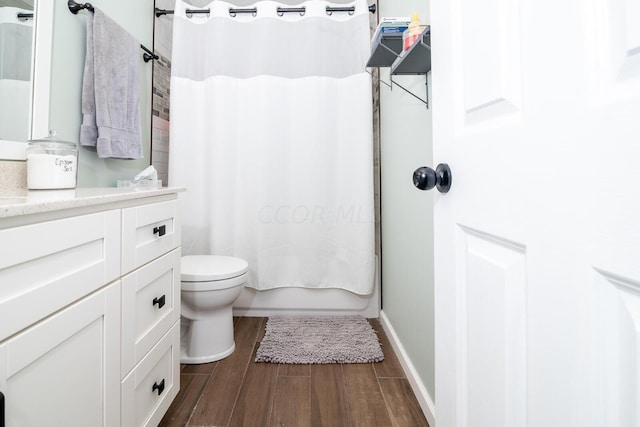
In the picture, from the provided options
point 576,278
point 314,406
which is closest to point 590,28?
point 576,278

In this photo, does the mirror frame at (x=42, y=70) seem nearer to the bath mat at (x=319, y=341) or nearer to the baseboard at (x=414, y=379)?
the bath mat at (x=319, y=341)

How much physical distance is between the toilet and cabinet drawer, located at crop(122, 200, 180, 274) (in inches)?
13.7

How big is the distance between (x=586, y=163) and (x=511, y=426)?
0.37 meters

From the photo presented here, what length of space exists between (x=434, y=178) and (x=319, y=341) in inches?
57.1

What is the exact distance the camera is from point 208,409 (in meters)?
1.30

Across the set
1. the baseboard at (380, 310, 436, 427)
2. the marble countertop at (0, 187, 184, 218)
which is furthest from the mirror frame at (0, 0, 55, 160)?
the baseboard at (380, 310, 436, 427)

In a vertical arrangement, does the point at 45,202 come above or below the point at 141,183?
below

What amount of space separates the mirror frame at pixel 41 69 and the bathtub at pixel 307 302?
1415 mm

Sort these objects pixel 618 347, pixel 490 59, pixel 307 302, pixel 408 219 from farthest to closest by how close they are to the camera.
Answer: pixel 307 302
pixel 408 219
pixel 490 59
pixel 618 347

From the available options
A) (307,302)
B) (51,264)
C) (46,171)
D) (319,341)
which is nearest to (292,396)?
(319,341)

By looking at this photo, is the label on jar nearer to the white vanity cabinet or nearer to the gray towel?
the white vanity cabinet

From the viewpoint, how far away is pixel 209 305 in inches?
63.1

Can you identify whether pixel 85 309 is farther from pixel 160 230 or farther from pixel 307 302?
pixel 307 302

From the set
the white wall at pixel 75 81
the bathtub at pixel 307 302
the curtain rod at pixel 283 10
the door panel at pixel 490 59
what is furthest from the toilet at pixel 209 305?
the curtain rod at pixel 283 10
